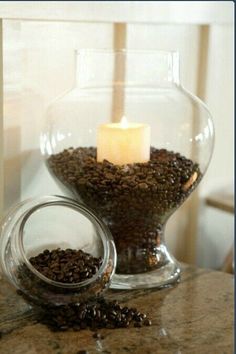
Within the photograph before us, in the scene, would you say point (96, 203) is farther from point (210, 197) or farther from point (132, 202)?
point (210, 197)

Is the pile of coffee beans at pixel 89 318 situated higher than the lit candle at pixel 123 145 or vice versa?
the lit candle at pixel 123 145

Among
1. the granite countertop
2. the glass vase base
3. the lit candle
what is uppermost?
the lit candle

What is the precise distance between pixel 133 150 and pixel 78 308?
0.20m

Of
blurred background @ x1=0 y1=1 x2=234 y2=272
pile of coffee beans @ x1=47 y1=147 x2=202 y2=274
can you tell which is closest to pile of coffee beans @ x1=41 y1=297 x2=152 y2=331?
pile of coffee beans @ x1=47 y1=147 x2=202 y2=274

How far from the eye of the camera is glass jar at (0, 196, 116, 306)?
2.45ft

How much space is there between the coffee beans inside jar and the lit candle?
0.43ft

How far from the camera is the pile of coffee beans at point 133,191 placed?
82 centimetres

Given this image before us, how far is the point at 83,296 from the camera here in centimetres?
76

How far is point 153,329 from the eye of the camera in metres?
0.75

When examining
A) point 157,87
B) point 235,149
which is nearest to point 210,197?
point 235,149

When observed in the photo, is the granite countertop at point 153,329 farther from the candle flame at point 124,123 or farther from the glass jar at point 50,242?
the candle flame at point 124,123

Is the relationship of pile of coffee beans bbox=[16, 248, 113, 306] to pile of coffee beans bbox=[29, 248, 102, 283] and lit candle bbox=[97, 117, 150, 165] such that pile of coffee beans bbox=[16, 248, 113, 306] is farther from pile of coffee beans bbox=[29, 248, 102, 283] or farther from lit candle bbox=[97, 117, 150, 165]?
lit candle bbox=[97, 117, 150, 165]

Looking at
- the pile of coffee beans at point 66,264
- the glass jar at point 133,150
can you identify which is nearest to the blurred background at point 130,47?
the glass jar at point 133,150

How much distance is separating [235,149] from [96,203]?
53 cm
